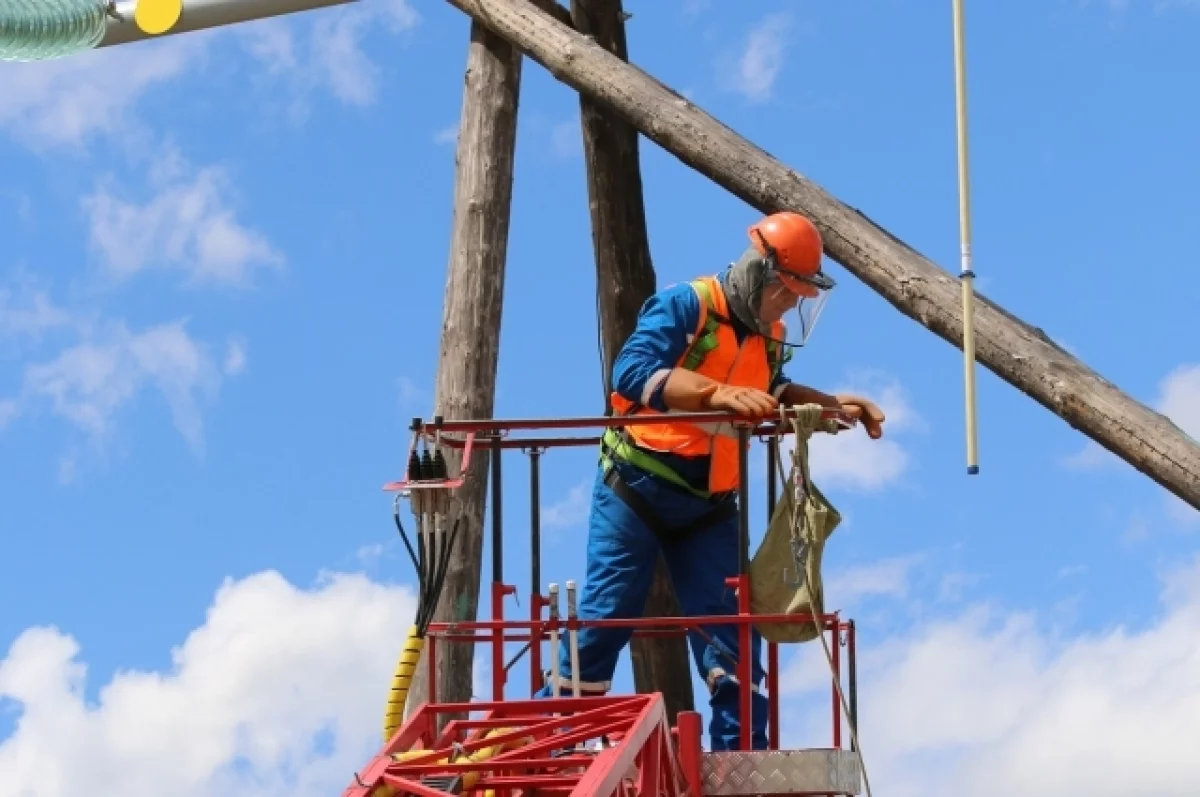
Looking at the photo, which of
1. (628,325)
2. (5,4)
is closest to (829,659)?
(5,4)

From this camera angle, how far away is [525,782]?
6.42 m

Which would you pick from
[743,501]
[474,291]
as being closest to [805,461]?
[743,501]

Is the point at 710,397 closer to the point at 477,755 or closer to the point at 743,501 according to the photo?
the point at 743,501

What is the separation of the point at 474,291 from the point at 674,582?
286cm

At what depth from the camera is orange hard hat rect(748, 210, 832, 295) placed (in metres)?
7.84

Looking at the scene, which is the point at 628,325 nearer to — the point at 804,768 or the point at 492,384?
the point at 492,384

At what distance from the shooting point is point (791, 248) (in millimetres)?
7840

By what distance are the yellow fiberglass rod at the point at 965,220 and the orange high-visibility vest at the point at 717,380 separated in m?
0.68

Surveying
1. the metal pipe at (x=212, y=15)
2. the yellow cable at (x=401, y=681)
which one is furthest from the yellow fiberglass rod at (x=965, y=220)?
the metal pipe at (x=212, y=15)

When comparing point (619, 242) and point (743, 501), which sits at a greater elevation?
point (619, 242)

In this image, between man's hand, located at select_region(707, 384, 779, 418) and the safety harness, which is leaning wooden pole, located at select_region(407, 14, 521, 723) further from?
man's hand, located at select_region(707, 384, 779, 418)

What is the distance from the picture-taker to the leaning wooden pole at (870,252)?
8.27m

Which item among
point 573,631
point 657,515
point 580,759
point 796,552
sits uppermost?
point 657,515

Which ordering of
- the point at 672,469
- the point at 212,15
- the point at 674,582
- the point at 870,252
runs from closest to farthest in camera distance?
1. the point at 672,469
2. the point at 674,582
3. the point at 870,252
4. the point at 212,15
